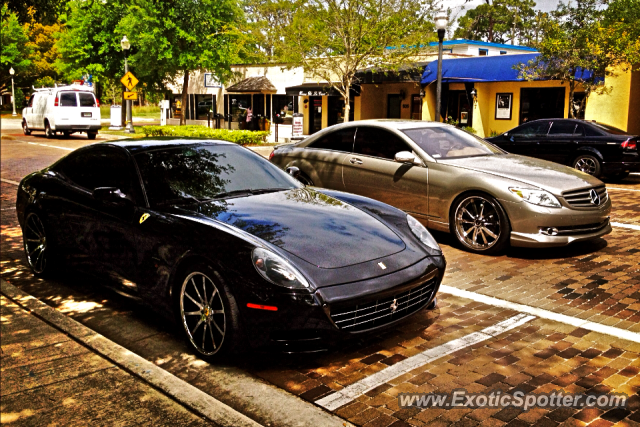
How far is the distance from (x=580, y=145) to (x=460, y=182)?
811 centimetres

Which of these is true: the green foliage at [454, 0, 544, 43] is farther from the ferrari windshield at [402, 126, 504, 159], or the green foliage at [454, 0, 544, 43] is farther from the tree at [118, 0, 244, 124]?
the ferrari windshield at [402, 126, 504, 159]

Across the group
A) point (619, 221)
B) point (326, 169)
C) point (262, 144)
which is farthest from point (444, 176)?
point (262, 144)

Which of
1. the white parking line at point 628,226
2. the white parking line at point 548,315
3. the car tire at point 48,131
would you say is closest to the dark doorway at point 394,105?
the car tire at point 48,131

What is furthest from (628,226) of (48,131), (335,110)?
(335,110)

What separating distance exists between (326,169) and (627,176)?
969 centimetres

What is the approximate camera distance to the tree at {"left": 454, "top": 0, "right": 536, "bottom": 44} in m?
A: 72.9

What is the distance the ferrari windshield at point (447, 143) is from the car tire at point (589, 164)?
662 centimetres

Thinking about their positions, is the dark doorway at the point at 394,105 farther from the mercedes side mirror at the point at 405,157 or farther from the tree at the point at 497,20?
the tree at the point at 497,20

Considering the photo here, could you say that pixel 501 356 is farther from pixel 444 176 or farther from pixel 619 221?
pixel 619 221

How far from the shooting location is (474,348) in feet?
15.1

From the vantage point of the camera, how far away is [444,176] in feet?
25.5

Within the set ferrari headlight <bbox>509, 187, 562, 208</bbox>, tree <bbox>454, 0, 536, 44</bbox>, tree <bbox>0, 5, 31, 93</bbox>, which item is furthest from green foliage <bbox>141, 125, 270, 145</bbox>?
tree <bbox>454, 0, 536, 44</bbox>

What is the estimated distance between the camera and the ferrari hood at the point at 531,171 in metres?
7.26

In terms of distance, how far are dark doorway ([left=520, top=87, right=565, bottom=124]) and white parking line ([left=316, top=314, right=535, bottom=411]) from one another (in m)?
24.2
